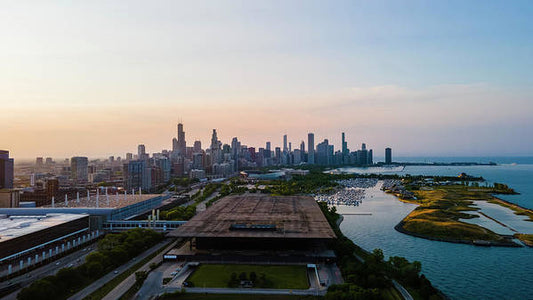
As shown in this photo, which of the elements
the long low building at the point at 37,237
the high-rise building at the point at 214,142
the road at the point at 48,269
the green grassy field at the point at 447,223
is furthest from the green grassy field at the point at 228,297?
the high-rise building at the point at 214,142

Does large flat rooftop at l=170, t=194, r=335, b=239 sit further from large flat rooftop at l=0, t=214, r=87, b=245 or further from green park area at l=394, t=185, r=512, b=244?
green park area at l=394, t=185, r=512, b=244

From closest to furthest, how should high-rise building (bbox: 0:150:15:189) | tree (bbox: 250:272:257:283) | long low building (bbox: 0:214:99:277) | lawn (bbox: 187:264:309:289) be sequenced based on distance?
1. lawn (bbox: 187:264:309:289)
2. tree (bbox: 250:272:257:283)
3. long low building (bbox: 0:214:99:277)
4. high-rise building (bbox: 0:150:15:189)

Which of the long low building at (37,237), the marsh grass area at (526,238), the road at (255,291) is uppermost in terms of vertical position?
the long low building at (37,237)

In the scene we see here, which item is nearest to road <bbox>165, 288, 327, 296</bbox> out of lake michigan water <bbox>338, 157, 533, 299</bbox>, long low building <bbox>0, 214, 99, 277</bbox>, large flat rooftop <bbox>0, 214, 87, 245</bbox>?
lake michigan water <bbox>338, 157, 533, 299</bbox>

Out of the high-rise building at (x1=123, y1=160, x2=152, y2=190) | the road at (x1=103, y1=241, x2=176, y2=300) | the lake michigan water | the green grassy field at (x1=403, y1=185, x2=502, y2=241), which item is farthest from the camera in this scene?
the high-rise building at (x1=123, y1=160, x2=152, y2=190)

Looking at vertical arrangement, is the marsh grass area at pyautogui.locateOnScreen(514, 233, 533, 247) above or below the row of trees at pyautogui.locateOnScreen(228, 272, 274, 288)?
below

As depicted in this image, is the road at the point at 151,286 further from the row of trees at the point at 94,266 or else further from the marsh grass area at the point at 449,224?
the marsh grass area at the point at 449,224

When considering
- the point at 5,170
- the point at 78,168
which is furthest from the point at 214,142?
the point at 5,170

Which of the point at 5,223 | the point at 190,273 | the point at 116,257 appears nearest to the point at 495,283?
the point at 190,273
